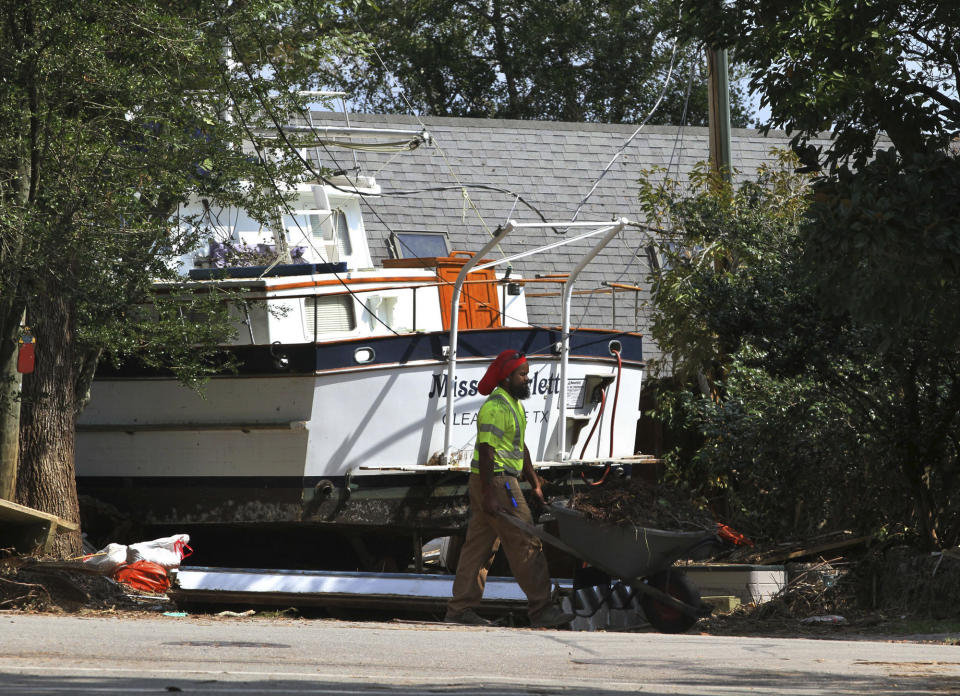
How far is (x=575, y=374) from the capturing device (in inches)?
611

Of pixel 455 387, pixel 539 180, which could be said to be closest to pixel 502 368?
pixel 455 387

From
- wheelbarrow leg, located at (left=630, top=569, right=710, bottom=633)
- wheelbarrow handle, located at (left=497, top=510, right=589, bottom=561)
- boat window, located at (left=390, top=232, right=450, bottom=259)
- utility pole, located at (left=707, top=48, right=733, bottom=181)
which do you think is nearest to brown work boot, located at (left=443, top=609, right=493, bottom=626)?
wheelbarrow handle, located at (left=497, top=510, right=589, bottom=561)

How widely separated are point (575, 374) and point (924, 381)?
168 inches

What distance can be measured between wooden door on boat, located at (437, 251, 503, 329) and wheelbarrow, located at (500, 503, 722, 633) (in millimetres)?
5367

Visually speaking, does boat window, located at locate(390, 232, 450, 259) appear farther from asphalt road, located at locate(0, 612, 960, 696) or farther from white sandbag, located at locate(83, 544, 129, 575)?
asphalt road, located at locate(0, 612, 960, 696)

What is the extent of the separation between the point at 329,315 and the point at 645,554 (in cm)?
512

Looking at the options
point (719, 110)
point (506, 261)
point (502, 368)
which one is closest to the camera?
point (502, 368)

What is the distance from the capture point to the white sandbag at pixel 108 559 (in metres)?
12.2

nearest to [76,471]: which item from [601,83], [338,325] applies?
[338,325]

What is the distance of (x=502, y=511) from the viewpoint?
10438mm

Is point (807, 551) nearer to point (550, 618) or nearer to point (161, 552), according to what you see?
point (550, 618)

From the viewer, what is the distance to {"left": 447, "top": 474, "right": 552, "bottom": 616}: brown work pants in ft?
34.4

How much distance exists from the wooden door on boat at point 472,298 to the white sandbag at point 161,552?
3.89 meters

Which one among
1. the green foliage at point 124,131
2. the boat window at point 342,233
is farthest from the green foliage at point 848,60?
the boat window at point 342,233
